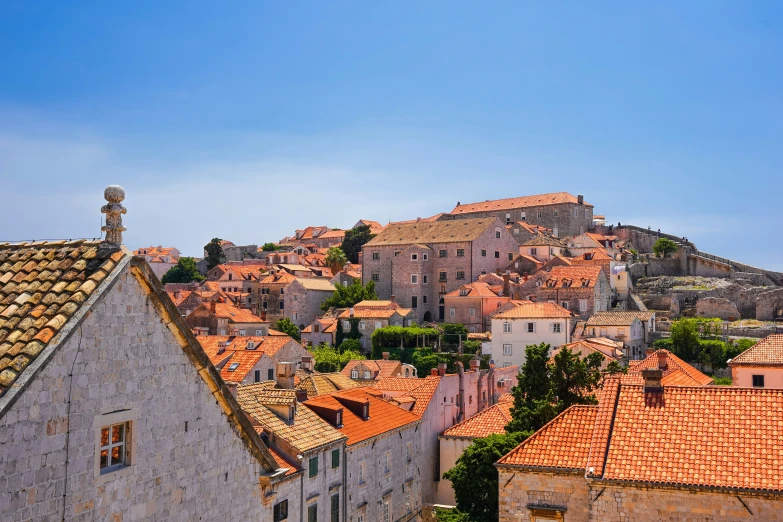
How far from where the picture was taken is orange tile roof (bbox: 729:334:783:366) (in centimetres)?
3158

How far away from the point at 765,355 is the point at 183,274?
309 feet

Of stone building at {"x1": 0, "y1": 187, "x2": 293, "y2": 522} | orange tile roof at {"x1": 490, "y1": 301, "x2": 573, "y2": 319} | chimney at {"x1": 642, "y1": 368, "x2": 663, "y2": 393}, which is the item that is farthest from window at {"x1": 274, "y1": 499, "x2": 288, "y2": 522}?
orange tile roof at {"x1": 490, "y1": 301, "x2": 573, "y2": 319}

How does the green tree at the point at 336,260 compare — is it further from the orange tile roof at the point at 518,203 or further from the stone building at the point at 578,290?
the stone building at the point at 578,290

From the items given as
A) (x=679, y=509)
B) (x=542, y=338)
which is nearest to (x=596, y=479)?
(x=679, y=509)

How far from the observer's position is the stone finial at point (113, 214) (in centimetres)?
723

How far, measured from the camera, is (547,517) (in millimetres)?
18188

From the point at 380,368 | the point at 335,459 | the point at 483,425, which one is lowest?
the point at 483,425

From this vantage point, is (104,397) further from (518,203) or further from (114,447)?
(518,203)

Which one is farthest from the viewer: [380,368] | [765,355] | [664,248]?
[664,248]

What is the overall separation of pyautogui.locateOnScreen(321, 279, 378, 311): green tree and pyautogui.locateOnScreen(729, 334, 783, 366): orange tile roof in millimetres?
53249

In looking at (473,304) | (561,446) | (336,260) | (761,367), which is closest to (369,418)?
(561,446)

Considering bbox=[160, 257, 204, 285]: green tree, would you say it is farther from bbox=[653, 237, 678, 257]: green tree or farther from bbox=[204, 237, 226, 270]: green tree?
bbox=[653, 237, 678, 257]: green tree

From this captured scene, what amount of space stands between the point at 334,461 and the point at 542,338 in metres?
39.3

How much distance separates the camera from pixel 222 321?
70375 millimetres
